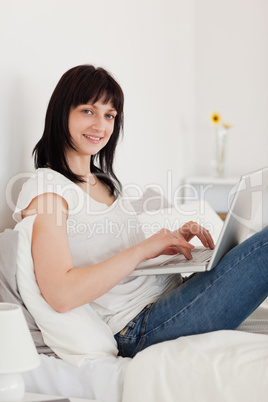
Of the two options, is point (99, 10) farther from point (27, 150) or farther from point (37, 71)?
point (27, 150)

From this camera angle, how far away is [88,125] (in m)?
1.73

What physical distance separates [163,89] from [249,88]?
104 cm

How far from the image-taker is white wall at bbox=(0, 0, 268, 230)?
5.99 feet

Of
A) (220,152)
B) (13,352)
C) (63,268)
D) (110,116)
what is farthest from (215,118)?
(13,352)

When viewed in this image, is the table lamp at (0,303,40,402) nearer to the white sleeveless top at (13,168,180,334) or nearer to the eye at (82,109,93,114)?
the white sleeveless top at (13,168,180,334)

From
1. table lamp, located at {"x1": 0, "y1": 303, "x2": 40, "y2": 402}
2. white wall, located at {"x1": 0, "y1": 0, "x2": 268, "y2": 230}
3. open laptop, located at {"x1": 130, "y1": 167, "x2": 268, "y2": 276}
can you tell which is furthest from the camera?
white wall, located at {"x1": 0, "y1": 0, "x2": 268, "y2": 230}

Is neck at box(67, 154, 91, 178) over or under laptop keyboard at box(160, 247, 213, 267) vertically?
over

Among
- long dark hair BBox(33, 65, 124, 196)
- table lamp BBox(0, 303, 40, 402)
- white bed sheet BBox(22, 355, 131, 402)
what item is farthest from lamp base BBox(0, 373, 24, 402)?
long dark hair BBox(33, 65, 124, 196)

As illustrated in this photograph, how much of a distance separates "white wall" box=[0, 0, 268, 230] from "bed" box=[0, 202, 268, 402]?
47 centimetres

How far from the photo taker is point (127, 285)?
1646 mm

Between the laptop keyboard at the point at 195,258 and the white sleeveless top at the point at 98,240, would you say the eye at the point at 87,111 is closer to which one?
the white sleeveless top at the point at 98,240

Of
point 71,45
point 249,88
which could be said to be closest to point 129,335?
point 71,45

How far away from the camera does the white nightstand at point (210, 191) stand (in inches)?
162

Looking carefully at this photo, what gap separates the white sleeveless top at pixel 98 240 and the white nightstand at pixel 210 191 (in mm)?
2406
